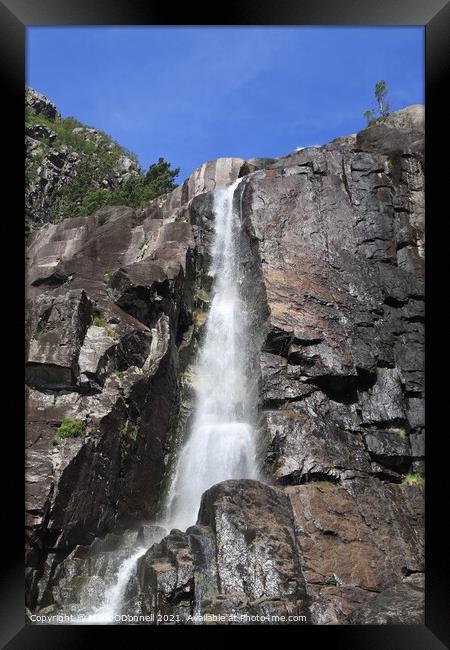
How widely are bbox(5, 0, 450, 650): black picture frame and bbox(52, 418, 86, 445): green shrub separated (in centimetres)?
359

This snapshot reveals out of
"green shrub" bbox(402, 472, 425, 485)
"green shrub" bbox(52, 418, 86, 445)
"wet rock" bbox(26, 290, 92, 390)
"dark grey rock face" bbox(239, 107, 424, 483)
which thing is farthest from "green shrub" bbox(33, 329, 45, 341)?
"green shrub" bbox(402, 472, 425, 485)

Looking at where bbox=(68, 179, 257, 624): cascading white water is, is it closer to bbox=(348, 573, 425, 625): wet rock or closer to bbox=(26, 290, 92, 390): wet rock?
bbox=(26, 290, 92, 390): wet rock

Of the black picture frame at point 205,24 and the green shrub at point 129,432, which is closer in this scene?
the black picture frame at point 205,24

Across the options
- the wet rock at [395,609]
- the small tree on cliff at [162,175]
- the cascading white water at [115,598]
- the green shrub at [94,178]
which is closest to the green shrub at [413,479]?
the wet rock at [395,609]

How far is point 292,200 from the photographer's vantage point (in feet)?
61.4

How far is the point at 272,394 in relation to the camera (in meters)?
14.4

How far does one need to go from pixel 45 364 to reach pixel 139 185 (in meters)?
18.6

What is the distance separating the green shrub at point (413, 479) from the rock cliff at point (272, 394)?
0.19ft

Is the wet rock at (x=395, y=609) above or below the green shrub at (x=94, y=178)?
A: below

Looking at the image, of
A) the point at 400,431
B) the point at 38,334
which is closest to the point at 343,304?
the point at 400,431

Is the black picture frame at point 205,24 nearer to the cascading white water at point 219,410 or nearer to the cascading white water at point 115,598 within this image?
the cascading white water at point 115,598

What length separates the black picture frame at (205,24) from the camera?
7.89m

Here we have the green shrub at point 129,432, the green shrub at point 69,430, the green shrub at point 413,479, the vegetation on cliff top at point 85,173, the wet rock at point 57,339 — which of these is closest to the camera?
the green shrub at point 69,430

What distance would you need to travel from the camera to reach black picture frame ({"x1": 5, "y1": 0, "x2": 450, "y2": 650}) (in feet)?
25.9
